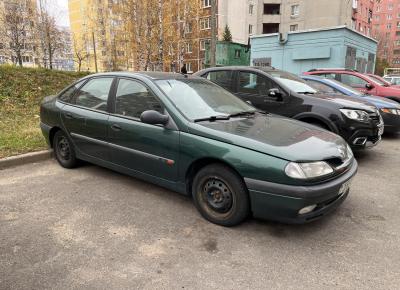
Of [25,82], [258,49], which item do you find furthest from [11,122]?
[258,49]

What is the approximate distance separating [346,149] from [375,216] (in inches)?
32.9

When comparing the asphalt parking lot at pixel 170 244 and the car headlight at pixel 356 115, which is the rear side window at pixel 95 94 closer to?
the asphalt parking lot at pixel 170 244

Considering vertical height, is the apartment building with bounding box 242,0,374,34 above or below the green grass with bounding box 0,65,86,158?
above

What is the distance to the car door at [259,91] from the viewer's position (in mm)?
5777

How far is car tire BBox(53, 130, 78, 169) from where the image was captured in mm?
4758

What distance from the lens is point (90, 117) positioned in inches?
168

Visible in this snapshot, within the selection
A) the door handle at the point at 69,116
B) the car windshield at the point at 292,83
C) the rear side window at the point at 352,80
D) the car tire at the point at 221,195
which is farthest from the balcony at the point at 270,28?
the car tire at the point at 221,195

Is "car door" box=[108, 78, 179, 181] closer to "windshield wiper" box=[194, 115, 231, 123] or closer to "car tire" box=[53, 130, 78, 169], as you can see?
"windshield wiper" box=[194, 115, 231, 123]

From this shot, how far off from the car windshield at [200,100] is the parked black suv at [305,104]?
165 cm

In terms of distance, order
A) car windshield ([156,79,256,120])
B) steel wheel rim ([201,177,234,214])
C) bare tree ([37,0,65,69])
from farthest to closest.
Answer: bare tree ([37,0,65,69])
car windshield ([156,79,256,120])
steel wheel rim ([201,177,234,214])

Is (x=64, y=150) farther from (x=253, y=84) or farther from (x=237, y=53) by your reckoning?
(x=237, y=53)

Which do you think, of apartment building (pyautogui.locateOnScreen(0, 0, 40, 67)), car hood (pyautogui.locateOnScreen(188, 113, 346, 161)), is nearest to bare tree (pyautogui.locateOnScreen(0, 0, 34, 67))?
apartment building (pyautogui.locateOnScreen(0, 0, 40, 67))

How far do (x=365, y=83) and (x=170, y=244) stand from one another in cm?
863

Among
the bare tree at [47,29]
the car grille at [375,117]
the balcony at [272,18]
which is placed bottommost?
the car grille at [375,117]
